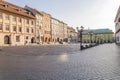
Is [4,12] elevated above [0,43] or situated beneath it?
elevated above

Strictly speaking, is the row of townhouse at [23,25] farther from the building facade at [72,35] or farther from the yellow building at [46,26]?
the building facade at [72,35]

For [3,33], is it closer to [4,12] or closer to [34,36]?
[4,12]

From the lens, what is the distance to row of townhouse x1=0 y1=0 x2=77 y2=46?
4968 centimetres

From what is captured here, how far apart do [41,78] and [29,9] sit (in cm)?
6180

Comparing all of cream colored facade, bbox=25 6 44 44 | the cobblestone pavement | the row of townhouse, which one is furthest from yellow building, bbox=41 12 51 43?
the cobblestone pavement

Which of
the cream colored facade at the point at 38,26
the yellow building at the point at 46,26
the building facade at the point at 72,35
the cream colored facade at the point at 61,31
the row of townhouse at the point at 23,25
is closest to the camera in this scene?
the row of townhouse at the point at 23,25

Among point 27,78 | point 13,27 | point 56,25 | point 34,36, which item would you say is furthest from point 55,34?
point 27,78

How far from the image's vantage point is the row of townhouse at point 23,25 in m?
49.7

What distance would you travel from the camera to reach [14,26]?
53.2m

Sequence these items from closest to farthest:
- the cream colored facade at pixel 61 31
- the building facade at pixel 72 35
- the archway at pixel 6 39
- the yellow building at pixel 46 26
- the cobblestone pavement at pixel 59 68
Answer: the cobblestone pavement at pixel 59 68
the archway at pixel 6 39
the yellow building at pixel 46 26
the cream colored facade at pixel 61 31
the building facade at pixel 72 35

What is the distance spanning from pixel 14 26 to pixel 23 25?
4839 mm

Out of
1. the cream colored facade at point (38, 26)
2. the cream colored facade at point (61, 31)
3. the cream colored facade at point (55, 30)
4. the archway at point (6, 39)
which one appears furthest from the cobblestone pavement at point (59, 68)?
the cream colored facade at point (61, 31)

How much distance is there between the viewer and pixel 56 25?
95625 mm

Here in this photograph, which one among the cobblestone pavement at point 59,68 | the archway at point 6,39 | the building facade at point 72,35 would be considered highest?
the building facade at point 72,35
